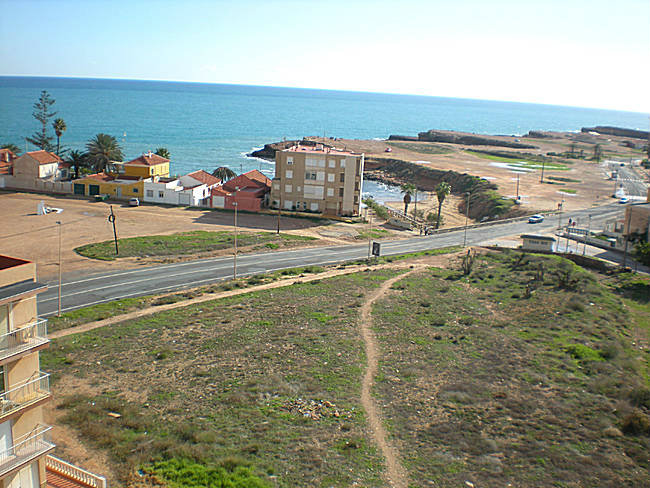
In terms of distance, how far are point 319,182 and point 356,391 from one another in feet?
194

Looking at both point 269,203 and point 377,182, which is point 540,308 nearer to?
point 269,203

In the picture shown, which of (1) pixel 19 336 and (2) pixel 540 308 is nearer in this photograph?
(1) pixel 19 336

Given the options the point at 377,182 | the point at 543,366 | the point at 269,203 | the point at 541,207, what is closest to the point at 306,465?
the point at 543,366

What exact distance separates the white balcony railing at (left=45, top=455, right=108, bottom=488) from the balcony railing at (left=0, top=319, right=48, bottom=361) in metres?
5.12

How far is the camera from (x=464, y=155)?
174m

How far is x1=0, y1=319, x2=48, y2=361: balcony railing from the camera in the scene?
17.4 metres

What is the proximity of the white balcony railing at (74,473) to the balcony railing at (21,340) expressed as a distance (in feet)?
16.8

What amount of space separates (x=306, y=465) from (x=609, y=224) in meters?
71.7

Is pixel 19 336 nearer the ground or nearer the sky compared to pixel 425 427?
nearer the sky

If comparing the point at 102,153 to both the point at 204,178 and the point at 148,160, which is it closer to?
the point at 148,160

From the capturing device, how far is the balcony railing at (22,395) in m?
17.5

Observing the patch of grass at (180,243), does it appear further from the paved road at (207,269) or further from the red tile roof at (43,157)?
the red tile roof at (43,157)

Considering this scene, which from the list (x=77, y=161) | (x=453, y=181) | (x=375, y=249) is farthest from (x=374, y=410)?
(x=453, y=181)

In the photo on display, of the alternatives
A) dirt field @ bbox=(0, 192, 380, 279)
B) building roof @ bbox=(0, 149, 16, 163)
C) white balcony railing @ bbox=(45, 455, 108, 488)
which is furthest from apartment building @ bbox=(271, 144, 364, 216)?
white balcony railing @ bbox=(45, 455, 108, 488)
